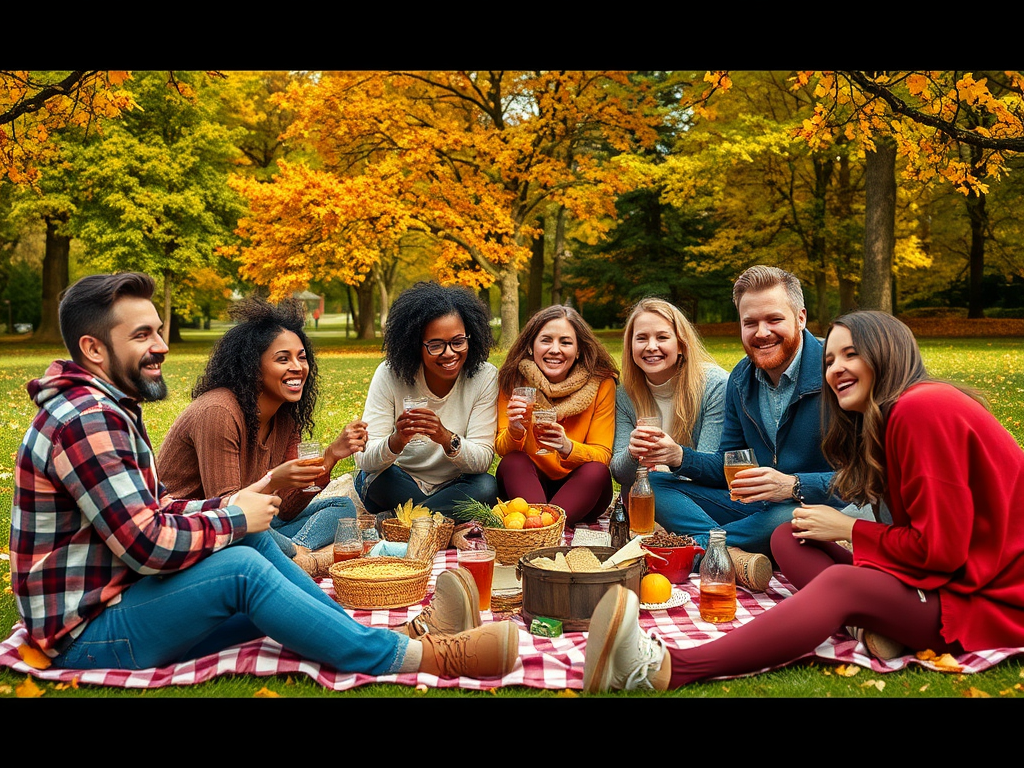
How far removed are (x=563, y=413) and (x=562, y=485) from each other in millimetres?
513

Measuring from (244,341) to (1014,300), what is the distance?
33.5 m

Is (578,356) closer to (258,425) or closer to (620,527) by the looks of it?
(620,527)

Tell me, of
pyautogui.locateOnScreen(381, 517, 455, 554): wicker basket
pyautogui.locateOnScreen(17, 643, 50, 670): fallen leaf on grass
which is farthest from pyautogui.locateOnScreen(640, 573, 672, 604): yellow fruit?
pyautogui.locateOnScreen(17, 643, 50, 670): fallen leaf on grass

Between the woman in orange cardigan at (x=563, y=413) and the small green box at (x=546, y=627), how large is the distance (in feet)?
5.18

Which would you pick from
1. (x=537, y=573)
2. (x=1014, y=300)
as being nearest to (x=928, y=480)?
(x=537, y=573)

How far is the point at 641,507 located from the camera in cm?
456

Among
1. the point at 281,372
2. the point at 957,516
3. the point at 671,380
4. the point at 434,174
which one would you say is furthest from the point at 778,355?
the point at 434,174

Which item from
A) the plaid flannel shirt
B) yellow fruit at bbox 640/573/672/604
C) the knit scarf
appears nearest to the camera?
the plaid flannel shirt

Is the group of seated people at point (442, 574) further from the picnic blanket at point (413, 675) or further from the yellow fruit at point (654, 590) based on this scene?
the yellow fruit at point (654, 590)

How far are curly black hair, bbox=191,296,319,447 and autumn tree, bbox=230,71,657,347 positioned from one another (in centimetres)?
1377

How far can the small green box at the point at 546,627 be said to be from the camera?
3820mm

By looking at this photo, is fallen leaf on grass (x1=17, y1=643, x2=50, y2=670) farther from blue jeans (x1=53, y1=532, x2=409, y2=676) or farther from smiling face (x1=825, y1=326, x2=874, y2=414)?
smiling face (x1=825, y1=326, x2=874, y2=414)

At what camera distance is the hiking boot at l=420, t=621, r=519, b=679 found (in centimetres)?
337

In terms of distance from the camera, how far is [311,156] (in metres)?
29.0
